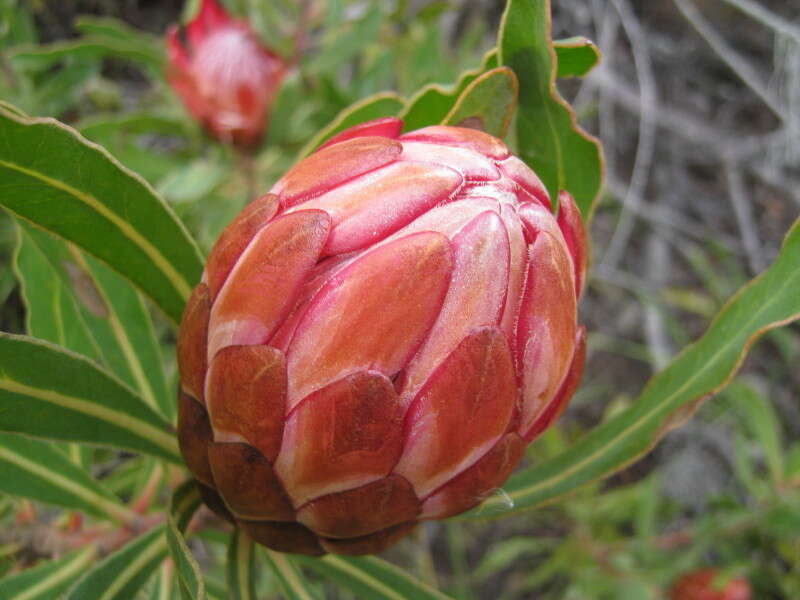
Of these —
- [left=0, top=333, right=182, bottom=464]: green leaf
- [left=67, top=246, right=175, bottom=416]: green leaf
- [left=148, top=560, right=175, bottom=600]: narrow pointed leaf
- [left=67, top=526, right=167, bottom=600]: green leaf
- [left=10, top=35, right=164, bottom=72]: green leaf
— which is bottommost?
[left=148, top=560, right=175, bottom=600]: narrow pointed leaf

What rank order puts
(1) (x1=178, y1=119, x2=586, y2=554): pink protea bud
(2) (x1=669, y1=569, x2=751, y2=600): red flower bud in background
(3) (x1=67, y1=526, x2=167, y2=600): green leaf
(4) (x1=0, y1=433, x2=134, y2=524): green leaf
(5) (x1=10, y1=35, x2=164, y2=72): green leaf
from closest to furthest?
(1) (x1=178, y1=119, x2=586, y2=554): pink protea bud, (3) (x1=67, y1=526, x2=167, y2=600): green leaf, (4) (x1=0, y1=433, x2=134, y2=524): green leaf, (5) (x1=10, y1=35, x2=164, y2=72): green leaf, (2) (x1=669, y1=569, x2=751, y2=600): red flower bud in background

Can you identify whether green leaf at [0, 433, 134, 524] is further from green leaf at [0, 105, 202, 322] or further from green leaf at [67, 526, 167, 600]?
green leaf at [0, 105, 202, 322]

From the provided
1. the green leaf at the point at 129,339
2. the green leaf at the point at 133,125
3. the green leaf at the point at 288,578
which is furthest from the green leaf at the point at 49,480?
the green leaf at the point at 133,125

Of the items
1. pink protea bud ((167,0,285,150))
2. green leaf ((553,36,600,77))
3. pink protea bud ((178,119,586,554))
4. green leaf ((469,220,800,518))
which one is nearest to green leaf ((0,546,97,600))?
pink protea bud ((178,119,586,554))

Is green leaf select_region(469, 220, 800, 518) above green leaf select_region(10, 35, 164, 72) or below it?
below

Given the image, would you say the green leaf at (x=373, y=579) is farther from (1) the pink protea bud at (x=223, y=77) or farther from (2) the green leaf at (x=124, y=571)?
(1) the pink protea bud at (x=223, y=77)

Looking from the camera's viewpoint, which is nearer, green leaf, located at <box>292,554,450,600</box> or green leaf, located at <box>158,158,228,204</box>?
green leaf, located at <box>292,554,450,600</box>
